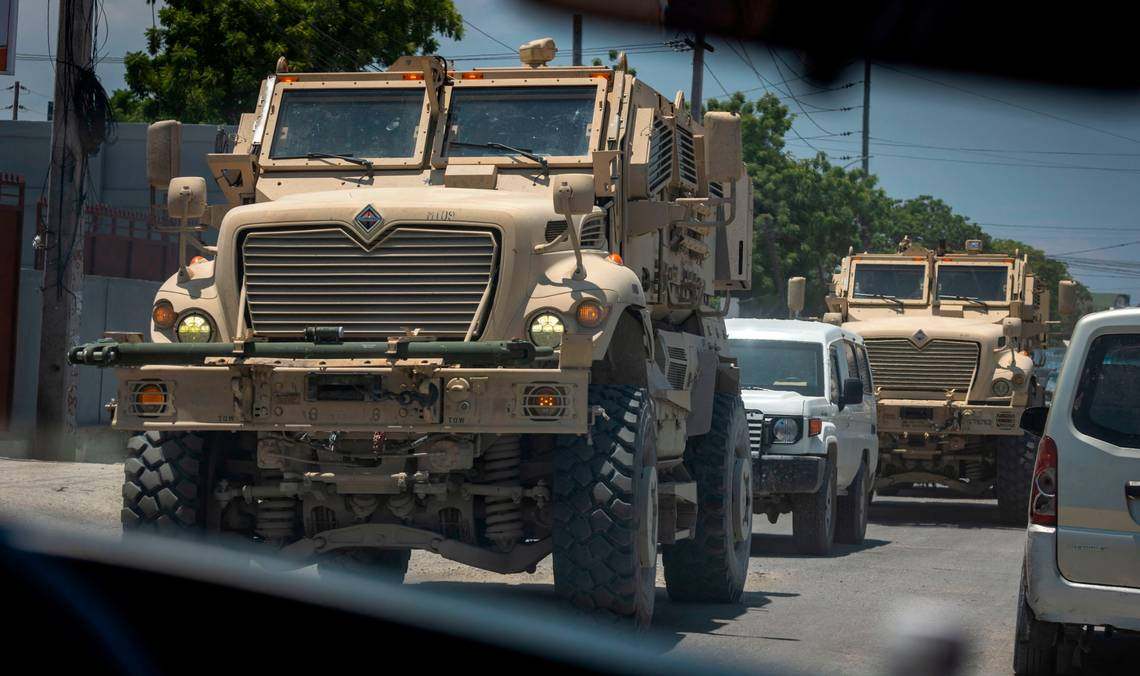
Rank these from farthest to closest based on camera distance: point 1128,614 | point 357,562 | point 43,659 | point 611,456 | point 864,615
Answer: point 864,615 → point 357,562 → point 611,456 → point 1128,614 → point 43,659

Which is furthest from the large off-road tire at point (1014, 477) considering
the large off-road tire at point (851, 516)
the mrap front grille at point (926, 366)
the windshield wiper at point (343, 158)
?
the windshield wiper at point (343, 158)

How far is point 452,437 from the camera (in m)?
7.23

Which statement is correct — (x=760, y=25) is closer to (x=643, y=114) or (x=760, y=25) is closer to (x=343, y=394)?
(x=343, y=394)

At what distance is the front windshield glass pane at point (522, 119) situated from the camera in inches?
358

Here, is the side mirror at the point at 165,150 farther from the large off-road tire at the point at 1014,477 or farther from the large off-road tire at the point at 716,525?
the large off-road tire at the point at 1014,477

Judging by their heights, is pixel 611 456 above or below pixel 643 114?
below

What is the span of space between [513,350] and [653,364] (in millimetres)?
1444

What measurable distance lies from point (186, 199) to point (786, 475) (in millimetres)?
6668

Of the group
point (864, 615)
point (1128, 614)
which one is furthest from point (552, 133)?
point (1128, 614)

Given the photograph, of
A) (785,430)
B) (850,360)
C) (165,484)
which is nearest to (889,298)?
(850,360)

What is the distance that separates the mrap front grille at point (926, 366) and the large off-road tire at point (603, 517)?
38.1 feet

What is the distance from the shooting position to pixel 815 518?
13.7 m

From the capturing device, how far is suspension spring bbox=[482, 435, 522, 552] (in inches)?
295

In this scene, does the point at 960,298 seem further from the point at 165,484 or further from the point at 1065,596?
the point at 165,484
